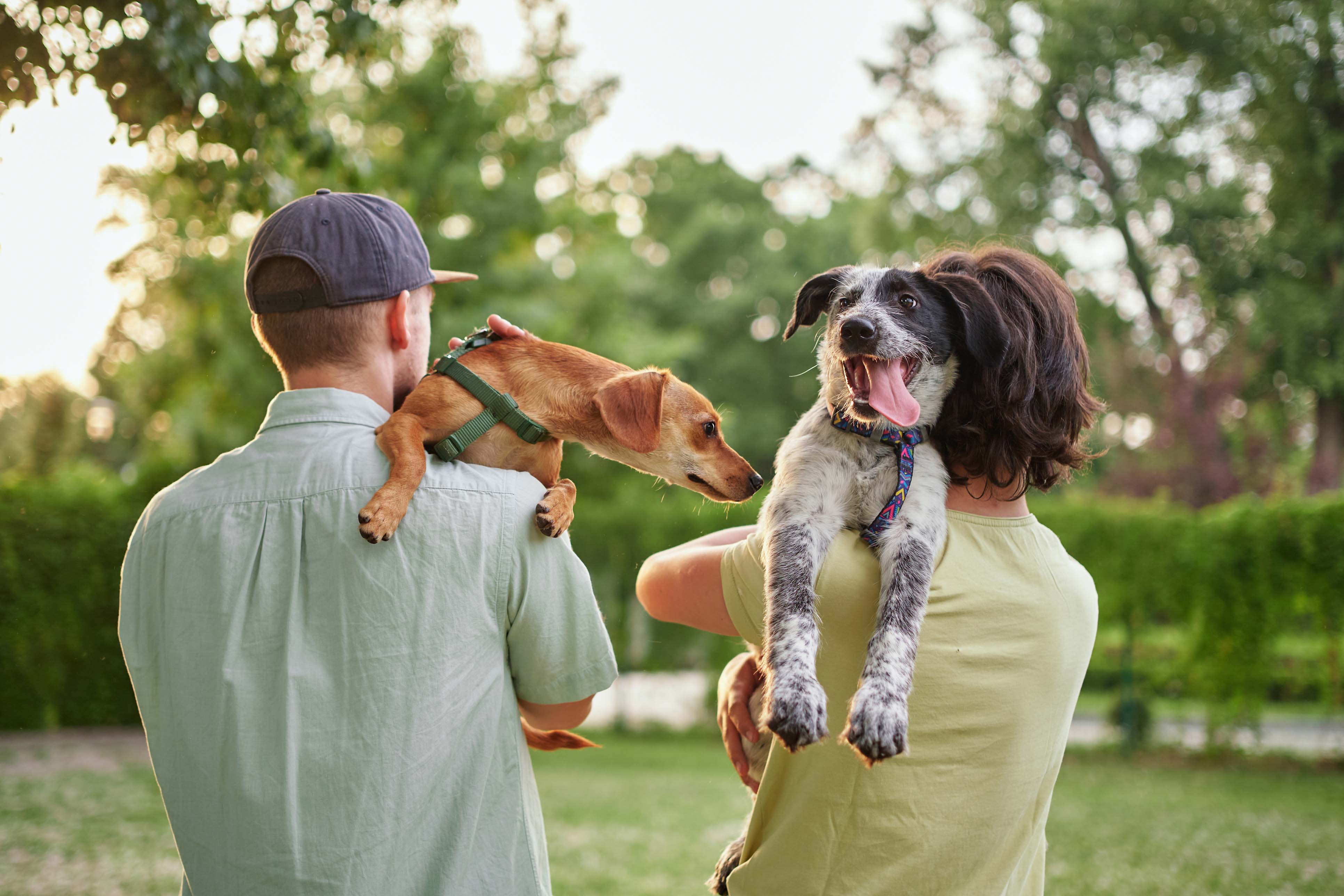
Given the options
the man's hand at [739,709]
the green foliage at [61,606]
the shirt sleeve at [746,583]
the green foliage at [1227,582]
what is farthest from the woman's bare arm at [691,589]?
the green foliage at [61,606]

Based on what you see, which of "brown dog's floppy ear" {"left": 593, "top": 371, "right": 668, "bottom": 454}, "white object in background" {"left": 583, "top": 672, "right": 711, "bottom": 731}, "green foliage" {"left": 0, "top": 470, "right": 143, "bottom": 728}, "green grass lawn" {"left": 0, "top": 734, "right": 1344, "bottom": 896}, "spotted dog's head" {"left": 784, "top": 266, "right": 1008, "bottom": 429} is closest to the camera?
"spotted dog's head" {"left": 784, "top": 266, "right": 1008, "bottom": 429}

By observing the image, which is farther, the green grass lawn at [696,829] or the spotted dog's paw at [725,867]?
the green grass lawn at [696,829]

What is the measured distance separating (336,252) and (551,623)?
0.70 meters

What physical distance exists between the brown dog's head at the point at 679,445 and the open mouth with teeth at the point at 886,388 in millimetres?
354

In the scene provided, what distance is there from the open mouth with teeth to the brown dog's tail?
32.5 inches

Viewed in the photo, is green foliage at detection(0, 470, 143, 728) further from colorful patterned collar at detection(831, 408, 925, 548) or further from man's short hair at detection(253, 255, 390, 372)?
colorful patterned collar at detection(831, 408, 925, 548)

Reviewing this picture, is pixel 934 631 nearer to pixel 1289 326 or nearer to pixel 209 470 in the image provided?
pixel 209 470

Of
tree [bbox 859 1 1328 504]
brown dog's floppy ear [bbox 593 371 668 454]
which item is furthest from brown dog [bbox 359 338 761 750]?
tree [bbox 859 1 1328 504]

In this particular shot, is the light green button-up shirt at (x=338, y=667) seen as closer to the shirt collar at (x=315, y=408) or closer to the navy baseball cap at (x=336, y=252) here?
the shirt collar at (x=315, y=408)

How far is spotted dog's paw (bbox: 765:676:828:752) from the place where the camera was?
5.25 ft

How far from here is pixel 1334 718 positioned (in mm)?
12328

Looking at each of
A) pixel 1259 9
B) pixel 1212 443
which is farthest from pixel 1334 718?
pixel 1259 9

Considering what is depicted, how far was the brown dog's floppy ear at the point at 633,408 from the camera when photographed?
2021 millimetres

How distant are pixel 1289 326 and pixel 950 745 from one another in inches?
721
